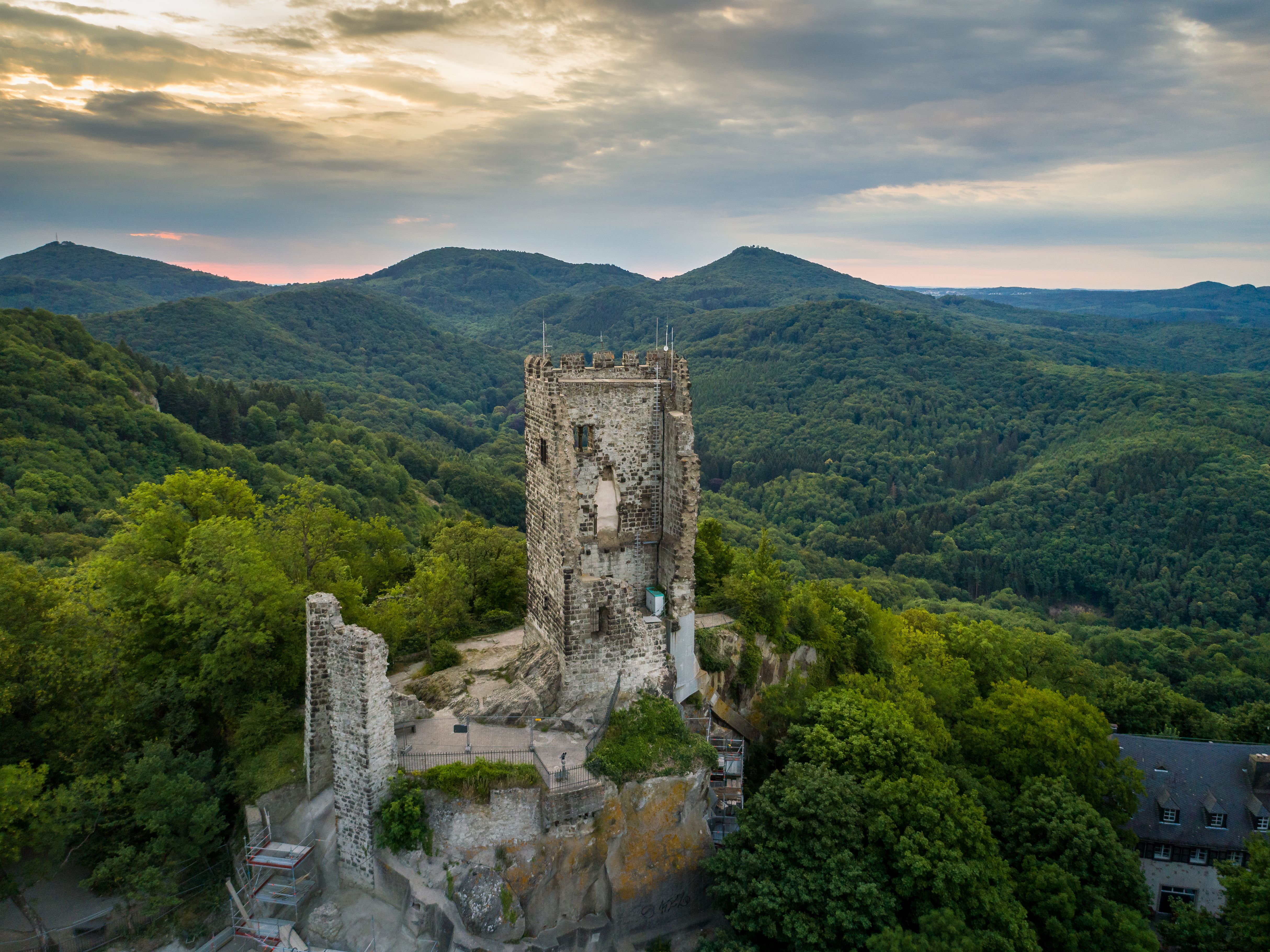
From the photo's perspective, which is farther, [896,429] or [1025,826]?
[896,429]

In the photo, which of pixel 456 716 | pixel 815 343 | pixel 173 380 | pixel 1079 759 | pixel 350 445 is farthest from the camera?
pixel 815 343

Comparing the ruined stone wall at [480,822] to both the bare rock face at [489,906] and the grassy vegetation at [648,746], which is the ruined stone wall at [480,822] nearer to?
the bare rock face at [489,906]

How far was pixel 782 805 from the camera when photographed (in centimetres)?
1855

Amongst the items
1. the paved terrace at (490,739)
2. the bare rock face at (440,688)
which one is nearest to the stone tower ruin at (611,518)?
the paved terrace at (490,739)

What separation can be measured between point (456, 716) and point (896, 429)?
159 m

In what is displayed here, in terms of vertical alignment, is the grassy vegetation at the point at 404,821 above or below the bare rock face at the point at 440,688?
below

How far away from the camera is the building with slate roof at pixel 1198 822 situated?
27609mm

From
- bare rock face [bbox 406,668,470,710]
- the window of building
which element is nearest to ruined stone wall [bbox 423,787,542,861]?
bare rock face [bbox 406,668,470,710]

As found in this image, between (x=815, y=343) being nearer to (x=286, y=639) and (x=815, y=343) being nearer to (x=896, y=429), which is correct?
(x=896, y=429)

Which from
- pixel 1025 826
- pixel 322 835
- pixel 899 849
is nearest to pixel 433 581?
pixel 322 835

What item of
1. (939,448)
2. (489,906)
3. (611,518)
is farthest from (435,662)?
(939,448)

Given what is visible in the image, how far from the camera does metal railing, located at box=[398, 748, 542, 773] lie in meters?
17.5

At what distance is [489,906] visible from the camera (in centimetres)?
1639

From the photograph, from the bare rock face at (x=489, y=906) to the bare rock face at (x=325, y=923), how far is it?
2.72 meters
